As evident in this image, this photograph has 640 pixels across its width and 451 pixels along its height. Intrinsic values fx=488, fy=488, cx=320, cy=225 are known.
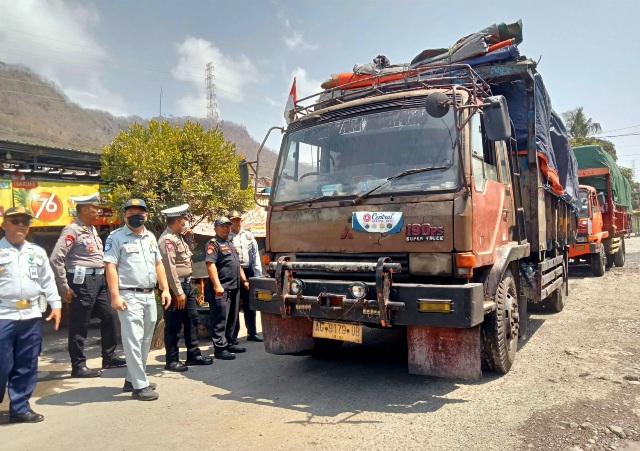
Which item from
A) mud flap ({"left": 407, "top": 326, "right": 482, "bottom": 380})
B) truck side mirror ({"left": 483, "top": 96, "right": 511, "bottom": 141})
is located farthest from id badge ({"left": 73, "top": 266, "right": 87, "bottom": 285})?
truck side mirror ({"left": 483, "top": 96, "right": 511, "bottom": 141})

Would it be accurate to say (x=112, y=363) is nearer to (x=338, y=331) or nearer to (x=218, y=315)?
(x=218, y=315)

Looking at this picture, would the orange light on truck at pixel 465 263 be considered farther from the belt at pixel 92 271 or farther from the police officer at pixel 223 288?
the belt at pixel 92 271

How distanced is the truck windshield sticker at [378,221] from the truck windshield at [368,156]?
0.20 meters

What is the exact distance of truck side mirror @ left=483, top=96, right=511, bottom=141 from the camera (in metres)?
4.11

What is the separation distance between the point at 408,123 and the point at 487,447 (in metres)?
2.75

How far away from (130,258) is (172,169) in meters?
2.91

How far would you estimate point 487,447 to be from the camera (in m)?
3.17

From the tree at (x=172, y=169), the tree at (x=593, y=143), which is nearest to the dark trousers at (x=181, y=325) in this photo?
the tree at (x=172, y=169)

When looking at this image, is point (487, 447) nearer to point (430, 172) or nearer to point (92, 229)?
point (430, 172)

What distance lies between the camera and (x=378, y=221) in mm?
4230

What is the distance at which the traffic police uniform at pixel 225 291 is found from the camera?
5.90 meters

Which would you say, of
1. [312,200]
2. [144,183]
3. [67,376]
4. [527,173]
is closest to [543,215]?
[527,173]

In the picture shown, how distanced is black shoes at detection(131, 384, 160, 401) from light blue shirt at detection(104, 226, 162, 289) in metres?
0.93

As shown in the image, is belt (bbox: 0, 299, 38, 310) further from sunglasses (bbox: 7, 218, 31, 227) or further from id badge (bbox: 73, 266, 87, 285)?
id badge (bbox: 73, 266, 87, 285)
